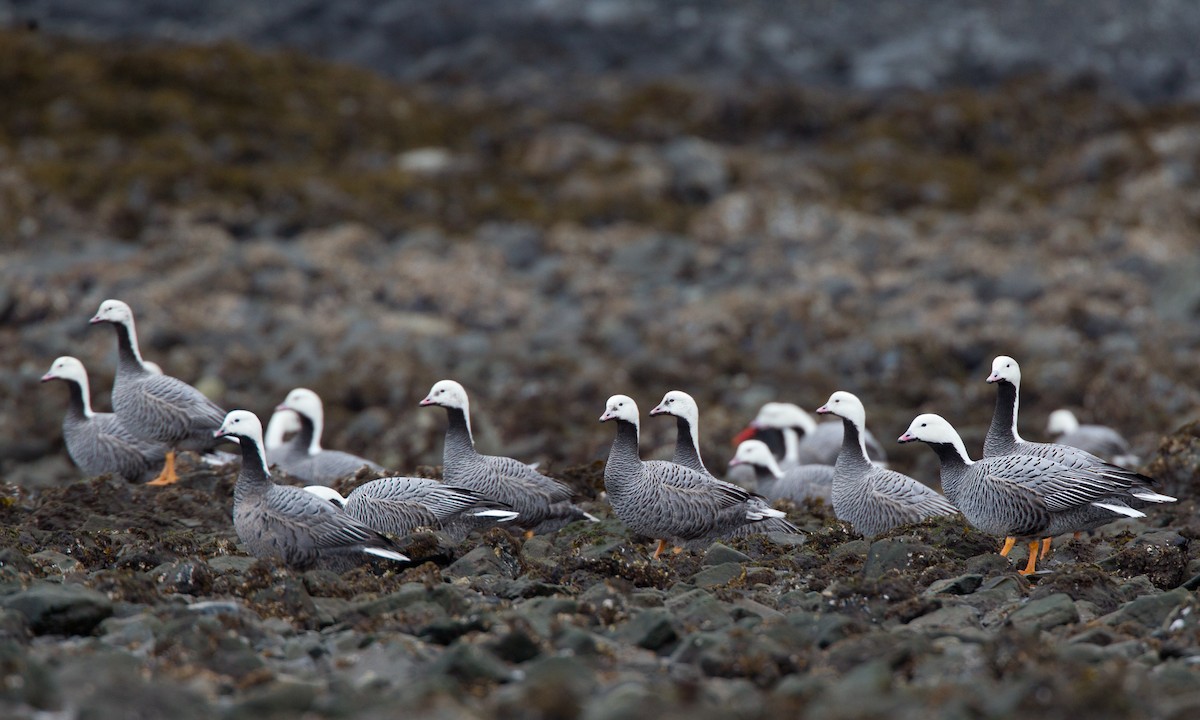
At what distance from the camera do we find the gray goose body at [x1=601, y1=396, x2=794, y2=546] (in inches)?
420

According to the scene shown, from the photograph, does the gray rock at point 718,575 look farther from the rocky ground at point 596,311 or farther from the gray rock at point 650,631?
the gray rock at point 650,631

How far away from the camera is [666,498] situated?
35.0 ft

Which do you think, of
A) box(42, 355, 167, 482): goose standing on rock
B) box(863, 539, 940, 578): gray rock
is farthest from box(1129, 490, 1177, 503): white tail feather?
box(42, 355, 167, 482): goose standing on rock

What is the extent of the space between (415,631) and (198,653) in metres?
1.26

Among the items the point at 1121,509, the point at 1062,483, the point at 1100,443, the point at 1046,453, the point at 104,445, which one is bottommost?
the point at 1100,443

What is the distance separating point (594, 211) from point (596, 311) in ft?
16.9

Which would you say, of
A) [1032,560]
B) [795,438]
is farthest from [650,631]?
[795,438]

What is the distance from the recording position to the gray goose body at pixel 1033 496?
9.93 metres

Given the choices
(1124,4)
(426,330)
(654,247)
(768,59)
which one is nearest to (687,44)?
(768,59)

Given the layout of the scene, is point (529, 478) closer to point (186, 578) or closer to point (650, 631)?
point (186, 578)

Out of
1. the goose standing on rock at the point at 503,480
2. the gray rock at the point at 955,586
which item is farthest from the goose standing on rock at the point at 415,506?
the gray rock at the point at 955,586

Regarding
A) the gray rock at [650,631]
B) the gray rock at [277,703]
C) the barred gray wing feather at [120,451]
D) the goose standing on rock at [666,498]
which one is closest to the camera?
the gray rock at [277,703]

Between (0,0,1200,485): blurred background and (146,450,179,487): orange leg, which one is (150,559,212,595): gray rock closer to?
(146,450,179,487): orange leg

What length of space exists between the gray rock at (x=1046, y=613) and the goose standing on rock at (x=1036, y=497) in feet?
3.90
